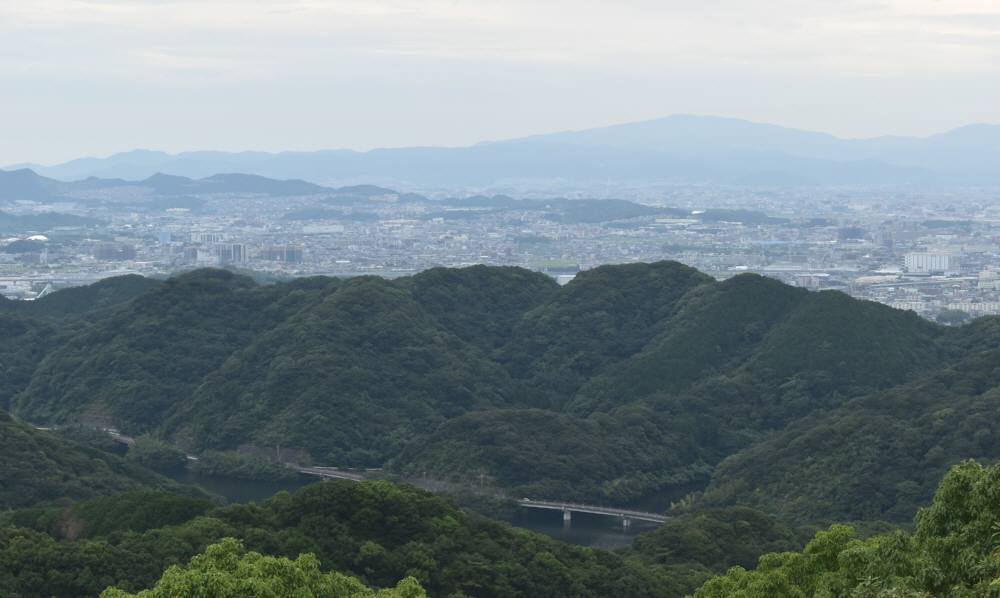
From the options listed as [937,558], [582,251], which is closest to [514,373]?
[937,558]

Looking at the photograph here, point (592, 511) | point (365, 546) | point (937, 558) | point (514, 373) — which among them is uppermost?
point (937, 558)

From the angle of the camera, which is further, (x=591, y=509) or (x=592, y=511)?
(x=591, y=509)

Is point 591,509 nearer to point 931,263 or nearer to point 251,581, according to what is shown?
point 251,581

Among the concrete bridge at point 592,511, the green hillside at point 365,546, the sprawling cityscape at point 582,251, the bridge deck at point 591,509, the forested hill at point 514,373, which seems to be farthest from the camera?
the sprawling cityscape at point 582,251

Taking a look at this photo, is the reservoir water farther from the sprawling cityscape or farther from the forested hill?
the sprawling cityscape

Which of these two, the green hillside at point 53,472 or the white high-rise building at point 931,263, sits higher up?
the white high-rise building at point 931,263

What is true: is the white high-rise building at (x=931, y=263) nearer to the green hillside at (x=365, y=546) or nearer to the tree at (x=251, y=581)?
the green hillside at (x=365, y=546)

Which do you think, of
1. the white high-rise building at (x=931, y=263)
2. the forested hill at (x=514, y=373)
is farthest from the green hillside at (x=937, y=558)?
the white high-rise building at (x=931, y=263)
